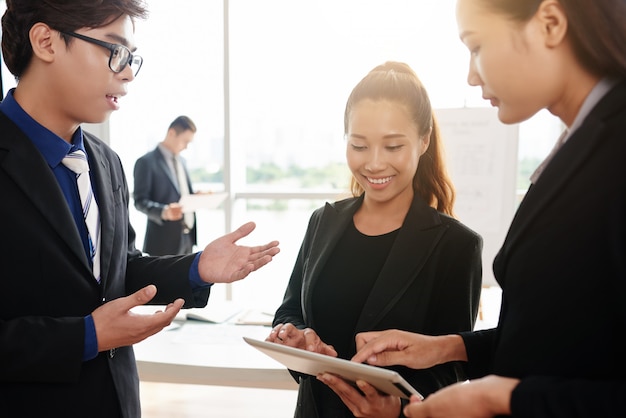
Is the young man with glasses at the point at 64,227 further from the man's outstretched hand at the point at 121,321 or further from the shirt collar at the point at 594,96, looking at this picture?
the shirt collar at the point at 594,96

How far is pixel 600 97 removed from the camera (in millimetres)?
845

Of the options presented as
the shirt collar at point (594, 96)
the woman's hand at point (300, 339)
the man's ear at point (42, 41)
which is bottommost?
the woman's hand at point (300, 339)

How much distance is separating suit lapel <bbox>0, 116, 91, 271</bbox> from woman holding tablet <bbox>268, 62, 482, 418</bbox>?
1.91 feet

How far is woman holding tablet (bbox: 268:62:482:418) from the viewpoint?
1.44 metres

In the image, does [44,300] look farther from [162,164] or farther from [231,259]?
[162,164]

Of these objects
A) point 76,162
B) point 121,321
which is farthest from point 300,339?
point 76,162

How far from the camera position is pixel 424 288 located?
4.77 feet

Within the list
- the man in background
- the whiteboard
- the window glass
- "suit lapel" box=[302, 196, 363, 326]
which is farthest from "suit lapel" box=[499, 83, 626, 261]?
the window glass

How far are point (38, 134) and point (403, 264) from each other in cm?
101

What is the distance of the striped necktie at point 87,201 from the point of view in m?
1.35

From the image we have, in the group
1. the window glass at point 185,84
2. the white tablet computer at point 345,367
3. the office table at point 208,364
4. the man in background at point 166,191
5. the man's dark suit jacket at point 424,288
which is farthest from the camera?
the window glass at point 185,84

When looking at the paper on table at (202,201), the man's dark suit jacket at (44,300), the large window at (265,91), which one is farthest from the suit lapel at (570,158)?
the large window at (265,91)

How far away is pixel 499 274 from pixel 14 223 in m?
1.04

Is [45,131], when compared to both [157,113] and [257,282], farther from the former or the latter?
[257,282]
